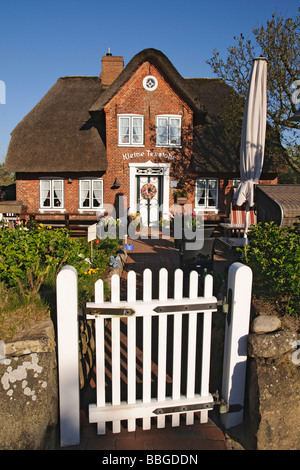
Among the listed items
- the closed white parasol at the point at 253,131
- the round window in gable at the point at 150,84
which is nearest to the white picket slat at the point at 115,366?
the closed white parasol at the point at 253,131

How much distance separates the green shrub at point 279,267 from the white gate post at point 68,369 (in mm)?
1714

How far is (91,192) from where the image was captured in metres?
14.4

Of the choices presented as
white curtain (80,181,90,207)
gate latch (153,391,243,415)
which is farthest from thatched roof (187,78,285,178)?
gate latch (153,391,243,415)

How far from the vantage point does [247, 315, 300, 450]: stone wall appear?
2631 mm

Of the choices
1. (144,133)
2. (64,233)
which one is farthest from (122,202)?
(64,233)

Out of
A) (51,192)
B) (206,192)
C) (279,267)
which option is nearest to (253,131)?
(279,267)

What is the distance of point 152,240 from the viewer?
37.7ft

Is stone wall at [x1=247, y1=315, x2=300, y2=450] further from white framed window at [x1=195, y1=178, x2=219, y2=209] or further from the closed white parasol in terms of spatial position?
white framed window at [x1=195, y1=178, x2=219, y2=209]

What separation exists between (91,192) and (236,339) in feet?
40.2

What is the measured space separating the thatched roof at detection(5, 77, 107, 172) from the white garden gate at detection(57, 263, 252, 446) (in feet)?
38.0

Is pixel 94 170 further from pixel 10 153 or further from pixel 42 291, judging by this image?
pixel 42 291

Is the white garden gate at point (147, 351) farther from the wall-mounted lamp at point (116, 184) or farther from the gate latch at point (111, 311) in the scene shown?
the wall-mounted lamp at point (116, 184)
